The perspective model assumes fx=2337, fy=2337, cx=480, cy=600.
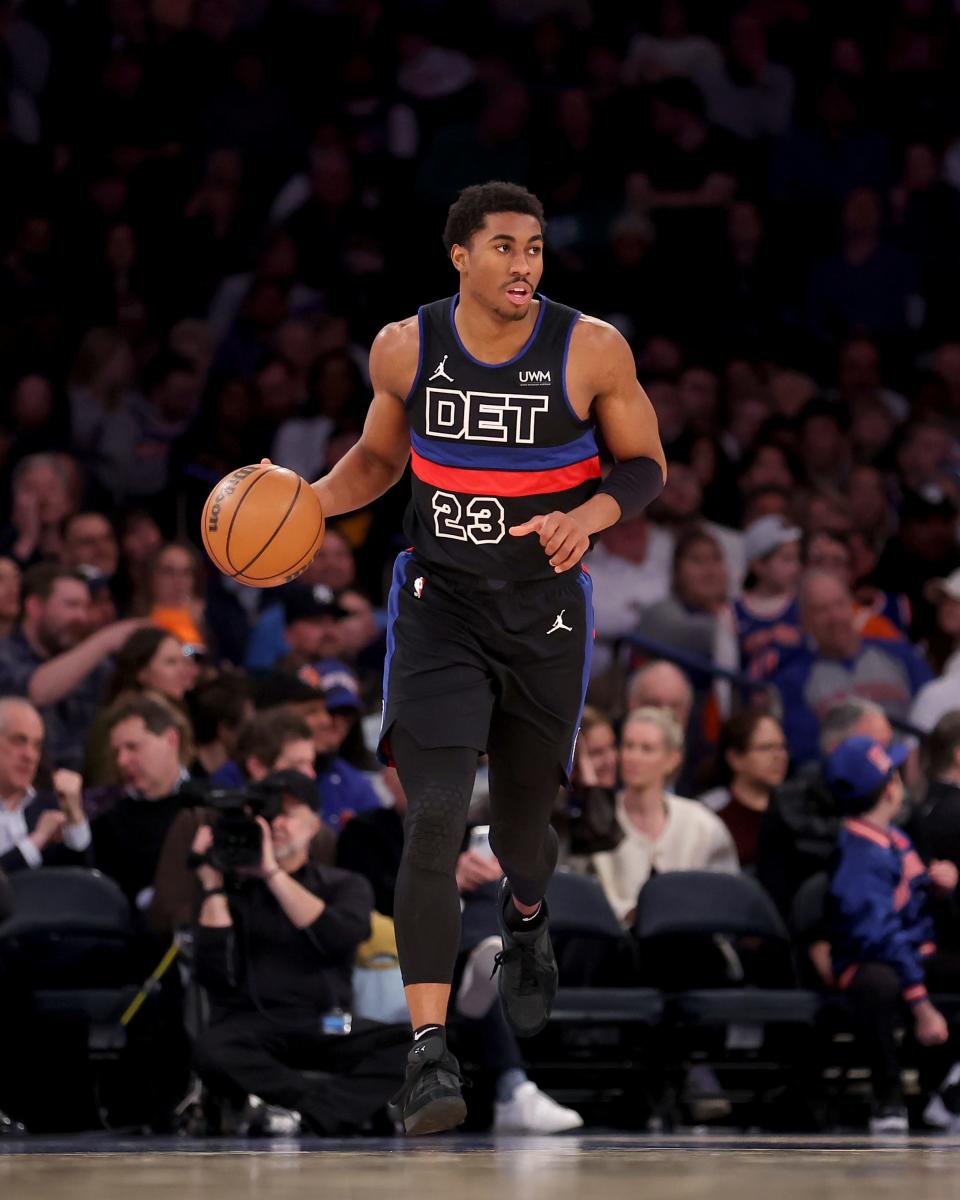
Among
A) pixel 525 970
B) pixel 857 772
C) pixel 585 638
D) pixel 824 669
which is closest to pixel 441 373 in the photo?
pixel 585 638

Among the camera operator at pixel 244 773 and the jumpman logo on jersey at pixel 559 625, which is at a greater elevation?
the jumpman logo on jersey at pixel 559 625

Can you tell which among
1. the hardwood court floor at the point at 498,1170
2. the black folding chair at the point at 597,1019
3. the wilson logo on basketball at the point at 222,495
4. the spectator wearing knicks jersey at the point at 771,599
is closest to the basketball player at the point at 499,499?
the wilson logo on basketball at the point at 222,495

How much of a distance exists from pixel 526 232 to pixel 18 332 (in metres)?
7.55

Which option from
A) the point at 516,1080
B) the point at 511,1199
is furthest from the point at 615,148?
the point at 511,1199

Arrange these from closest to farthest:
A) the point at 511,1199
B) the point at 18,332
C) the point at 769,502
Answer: the point at 511,1199 → the point at 769,502 → the point at 18,332

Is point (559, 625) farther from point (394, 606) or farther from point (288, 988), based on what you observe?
point (288, 988)

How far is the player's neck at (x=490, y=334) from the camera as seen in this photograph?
19.4ft

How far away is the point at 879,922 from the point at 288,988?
7.31ft

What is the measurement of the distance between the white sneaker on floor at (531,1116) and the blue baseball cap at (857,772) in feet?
5.36

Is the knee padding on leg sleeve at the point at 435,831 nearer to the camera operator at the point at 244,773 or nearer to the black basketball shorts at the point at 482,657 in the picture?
the black basketball shorts at the point at 482,657

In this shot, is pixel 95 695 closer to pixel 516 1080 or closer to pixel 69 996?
pixel 69 996

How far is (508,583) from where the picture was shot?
5.84 m

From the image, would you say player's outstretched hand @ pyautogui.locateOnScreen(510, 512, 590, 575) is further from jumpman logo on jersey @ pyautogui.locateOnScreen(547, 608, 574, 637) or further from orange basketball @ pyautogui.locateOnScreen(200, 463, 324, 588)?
orange basketball @ pyautogui.locateOnScreen(200, 463, 324, 588)

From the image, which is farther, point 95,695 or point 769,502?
point 769,502
